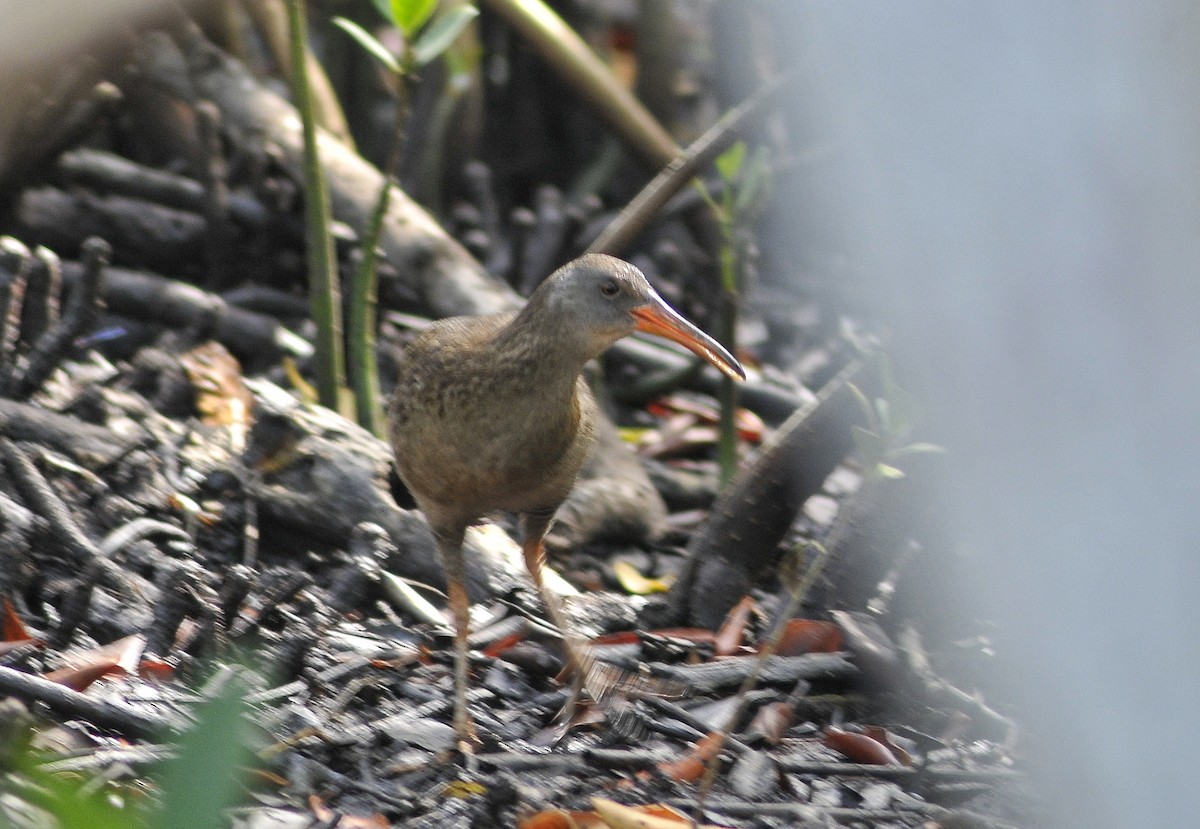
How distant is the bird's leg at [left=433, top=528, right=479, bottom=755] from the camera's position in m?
2.86

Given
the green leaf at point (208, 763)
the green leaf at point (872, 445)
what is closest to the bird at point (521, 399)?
the green leaf at point (872, 445)

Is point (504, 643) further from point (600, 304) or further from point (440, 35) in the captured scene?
point (440, 35)

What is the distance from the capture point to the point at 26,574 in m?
3.11

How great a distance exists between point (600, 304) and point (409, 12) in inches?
37.8

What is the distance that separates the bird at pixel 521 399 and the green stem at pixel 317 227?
2.75 ft

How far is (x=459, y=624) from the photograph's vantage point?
319cm

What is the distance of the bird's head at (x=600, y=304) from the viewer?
10.3 feet

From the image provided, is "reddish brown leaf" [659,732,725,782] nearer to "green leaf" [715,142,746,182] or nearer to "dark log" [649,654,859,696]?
"dark log" [649,654,859,696]

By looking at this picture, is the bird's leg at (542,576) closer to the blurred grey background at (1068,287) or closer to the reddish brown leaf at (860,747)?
the reddish brown leaf at (860,747)

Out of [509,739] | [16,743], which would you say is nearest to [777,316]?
[509,739]

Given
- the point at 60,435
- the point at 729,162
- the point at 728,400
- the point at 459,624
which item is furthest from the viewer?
the point at 728,400

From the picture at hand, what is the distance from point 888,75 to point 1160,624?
56 centimetres

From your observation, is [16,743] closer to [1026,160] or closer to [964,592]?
[1026,160]

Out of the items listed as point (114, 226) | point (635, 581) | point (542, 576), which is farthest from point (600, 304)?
point (114, 226)
